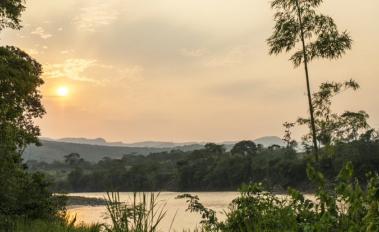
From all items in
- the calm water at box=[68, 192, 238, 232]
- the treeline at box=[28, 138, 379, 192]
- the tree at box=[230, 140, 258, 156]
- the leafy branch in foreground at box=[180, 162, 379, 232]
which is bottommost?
the calm water at box=[68, 192, 238, 232]

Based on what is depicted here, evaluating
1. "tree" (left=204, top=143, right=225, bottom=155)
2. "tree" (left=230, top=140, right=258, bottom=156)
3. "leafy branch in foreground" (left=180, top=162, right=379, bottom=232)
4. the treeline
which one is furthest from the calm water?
"tree" (left=204, top=143, right=225, bottom=155)

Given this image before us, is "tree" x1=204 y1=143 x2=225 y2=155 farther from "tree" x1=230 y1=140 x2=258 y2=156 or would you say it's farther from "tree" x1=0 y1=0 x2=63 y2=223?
"tree" x1=0 y1=0 x2=63 y2=223

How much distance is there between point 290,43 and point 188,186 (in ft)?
378

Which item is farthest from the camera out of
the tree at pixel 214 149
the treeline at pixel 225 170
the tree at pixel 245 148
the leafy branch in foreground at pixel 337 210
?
the tree at pixel 214 149

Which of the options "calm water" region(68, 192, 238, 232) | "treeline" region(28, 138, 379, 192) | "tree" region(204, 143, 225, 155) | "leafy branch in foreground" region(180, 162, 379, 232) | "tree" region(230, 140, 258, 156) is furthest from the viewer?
"tree" region(204, 143, 225, 155)

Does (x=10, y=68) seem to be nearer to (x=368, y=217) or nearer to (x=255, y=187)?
(x=255, y=187)

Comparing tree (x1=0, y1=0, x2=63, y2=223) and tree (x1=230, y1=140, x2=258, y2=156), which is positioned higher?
tree (x1=230, y1=140, x2=258, y2=156)

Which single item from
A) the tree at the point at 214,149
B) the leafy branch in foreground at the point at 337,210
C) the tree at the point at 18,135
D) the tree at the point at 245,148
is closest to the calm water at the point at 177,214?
the tree at the point at 18,135

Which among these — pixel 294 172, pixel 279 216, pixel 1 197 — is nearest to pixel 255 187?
pixel 279 216

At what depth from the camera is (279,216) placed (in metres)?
7.52

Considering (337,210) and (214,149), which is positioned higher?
(214,149)

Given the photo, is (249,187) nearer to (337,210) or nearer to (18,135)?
(337,210)

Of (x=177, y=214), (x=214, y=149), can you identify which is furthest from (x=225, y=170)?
(x=177, y=214)

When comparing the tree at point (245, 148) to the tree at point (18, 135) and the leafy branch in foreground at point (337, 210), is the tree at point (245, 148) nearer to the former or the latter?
the tree at point (18, 135)
